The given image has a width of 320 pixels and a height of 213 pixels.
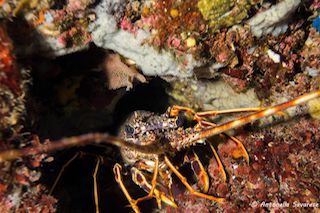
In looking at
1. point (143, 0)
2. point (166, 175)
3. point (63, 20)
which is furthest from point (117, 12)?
point (166, 175)

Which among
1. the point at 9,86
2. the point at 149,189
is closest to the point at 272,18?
the point at 149,189

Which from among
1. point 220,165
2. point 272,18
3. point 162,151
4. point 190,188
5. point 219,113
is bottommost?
point 190,188

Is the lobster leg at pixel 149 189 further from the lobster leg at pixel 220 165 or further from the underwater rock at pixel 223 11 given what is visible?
the underwater rock at pixel 223 11

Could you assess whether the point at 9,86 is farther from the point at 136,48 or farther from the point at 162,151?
the point at 162,151

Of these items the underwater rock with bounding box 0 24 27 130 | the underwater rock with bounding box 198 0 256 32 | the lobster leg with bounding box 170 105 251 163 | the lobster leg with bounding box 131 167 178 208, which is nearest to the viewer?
the underwater rock with bounding box 0 24 27 130

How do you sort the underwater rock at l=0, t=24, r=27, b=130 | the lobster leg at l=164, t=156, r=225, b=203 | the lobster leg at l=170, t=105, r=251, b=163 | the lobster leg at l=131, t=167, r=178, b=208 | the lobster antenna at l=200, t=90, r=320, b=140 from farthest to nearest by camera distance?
the lobster leg at l=170, t=105, r=251, b=163 < the lobster leg at l=131, t=167, r=178, b=208 < the lobster leg at l=164, t=156, r=225, b=203 < the underwater rock at l=0, t=24, r=27, b=130 < the lobster antenna at l=200, t=90, r=320, b=140

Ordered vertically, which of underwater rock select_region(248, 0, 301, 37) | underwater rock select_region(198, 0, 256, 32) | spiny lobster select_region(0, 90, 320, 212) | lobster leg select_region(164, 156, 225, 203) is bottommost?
lobster leg select_region(164, 156, 225, 203)

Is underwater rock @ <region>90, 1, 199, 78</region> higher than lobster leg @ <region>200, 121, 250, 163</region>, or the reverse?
underwater rock @ <region>90, 1, 199, 78</region>

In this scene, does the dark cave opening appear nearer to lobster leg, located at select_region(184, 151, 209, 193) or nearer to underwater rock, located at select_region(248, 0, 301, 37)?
lobster leg, located at select_region(184, 151, 209, 193)

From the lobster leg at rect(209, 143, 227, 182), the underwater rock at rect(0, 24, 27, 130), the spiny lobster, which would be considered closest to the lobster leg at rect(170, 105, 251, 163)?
the spiny lobster
